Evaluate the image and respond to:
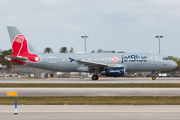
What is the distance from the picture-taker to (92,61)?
43969 millimetres

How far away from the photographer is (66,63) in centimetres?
4494

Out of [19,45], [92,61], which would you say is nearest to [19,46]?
[19,45]

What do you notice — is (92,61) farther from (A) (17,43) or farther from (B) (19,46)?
(A) (17,43)

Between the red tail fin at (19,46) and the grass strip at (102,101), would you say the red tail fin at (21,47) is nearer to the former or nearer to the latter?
the red tail fin at (19,46)

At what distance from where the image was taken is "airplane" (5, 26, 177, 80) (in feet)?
138

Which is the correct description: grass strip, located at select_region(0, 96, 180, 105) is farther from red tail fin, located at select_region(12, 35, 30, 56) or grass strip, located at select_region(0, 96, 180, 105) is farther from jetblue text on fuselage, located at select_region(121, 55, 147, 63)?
red tail fin, located at select_region(12, 35, 30, 56)

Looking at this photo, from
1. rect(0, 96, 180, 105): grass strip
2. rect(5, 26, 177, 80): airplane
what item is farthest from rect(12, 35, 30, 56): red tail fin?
rect(0, 96, 180, 105): grass strip

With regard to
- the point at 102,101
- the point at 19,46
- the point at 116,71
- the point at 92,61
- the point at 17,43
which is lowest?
the point at 102,101

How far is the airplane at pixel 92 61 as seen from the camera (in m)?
42.2

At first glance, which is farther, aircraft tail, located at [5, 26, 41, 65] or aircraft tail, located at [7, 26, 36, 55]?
aircraft tail, located at [7, 26, 36, 55]
